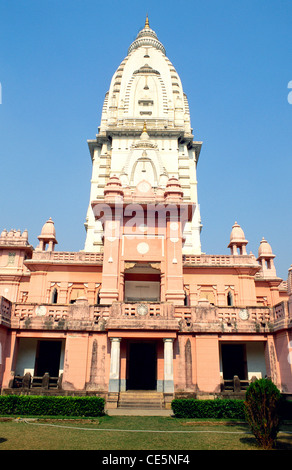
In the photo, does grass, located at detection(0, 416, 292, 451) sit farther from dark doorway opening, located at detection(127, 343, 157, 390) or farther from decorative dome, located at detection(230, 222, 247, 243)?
decorative dome, located at detection(230, 222, 247, 243)

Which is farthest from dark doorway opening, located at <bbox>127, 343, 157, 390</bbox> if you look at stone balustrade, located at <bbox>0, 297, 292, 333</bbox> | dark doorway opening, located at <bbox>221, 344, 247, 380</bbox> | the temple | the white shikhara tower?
the white shikhara tower

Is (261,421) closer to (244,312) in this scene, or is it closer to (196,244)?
(244,312)

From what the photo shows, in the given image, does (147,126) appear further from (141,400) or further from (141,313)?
(141,400)

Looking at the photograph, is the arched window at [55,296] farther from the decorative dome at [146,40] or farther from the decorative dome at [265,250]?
the decorative dome at [146,40]

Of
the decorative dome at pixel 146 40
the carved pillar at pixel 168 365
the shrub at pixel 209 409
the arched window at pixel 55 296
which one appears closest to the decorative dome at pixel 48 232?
the arched window at pixel 55 296

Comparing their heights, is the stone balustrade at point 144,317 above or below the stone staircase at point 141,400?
above

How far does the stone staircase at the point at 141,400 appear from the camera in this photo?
15.6m

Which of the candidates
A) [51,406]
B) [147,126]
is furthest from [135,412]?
[147,126]

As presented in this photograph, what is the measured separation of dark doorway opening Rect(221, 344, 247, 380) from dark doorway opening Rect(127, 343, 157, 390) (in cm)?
391

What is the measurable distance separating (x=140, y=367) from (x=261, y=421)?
1055 centimetres

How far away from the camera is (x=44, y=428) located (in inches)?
436

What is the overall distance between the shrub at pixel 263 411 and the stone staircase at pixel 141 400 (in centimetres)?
664
